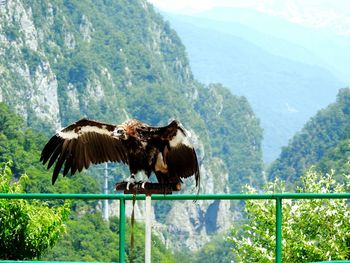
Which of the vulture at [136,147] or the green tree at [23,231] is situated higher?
the vulture at [136,147]

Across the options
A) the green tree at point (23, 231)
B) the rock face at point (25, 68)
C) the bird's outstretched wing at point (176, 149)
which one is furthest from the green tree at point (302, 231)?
the rock face at point (25, 68)

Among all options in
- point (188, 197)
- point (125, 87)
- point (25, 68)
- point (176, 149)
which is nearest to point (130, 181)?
point (176, 149)

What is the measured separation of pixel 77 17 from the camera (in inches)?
5207

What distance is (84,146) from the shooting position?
4523 millimetres

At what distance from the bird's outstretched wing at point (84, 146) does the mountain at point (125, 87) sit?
9018 cm

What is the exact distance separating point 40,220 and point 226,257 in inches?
2503

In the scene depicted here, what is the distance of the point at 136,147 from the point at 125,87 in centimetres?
13013

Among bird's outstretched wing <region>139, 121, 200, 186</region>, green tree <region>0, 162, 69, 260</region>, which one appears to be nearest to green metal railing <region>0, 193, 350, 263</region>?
bird's outstretched wing <region>139, 121, 200, 186</region>

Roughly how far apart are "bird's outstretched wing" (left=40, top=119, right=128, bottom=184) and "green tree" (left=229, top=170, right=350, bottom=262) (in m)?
10.4

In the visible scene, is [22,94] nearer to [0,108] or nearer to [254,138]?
[0,108]

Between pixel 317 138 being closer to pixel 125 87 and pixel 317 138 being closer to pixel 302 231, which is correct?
pixel 125 87

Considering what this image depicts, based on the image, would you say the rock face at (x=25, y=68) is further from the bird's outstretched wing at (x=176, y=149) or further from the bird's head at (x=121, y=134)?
the bird's head at (x=121, y=134)

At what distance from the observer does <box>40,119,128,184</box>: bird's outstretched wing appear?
14.3 ft

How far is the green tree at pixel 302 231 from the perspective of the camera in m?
15.1
